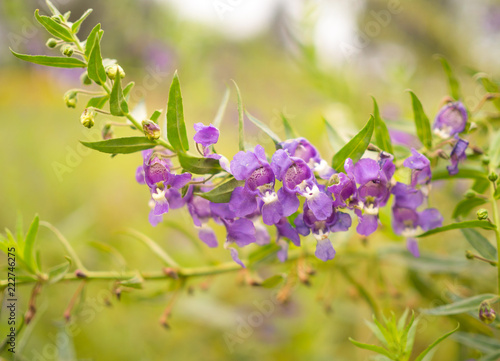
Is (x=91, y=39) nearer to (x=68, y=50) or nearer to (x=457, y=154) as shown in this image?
(x=68, y=50)

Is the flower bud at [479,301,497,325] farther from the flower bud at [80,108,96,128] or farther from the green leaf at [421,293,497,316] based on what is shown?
the flower bud at [80,108,96,128]

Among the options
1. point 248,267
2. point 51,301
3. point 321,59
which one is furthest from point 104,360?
point 321,59

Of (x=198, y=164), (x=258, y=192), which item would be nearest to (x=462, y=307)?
(x=258, y=192)

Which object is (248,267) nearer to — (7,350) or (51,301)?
(7,350)

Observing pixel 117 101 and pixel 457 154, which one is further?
pixel 457 154

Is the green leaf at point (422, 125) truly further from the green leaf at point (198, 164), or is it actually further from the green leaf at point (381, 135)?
the green leaf at point (198, 164)
